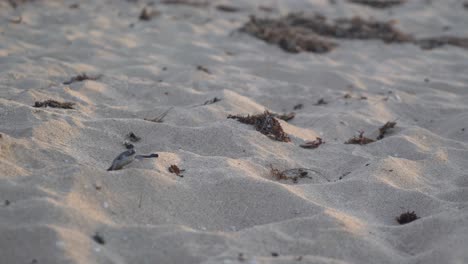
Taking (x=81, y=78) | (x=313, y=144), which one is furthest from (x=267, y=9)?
(x=313, y=144)

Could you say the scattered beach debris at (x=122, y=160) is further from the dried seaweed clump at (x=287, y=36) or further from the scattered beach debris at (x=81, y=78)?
the dried seaweed clump at (x=287, y=36)

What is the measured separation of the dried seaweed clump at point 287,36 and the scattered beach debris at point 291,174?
3203 millimetres

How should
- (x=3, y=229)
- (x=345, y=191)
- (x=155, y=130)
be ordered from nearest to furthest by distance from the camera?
1. (x=3, y=229)
2. (x=345, y=191)
3. (x=155, y=130)

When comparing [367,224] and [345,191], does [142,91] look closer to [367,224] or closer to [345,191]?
[345,191]

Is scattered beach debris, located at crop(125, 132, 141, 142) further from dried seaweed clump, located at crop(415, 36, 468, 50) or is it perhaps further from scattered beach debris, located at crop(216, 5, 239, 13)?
scattered beach debris, located at crop(216, 5, 239, 13)

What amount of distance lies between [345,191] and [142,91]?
2.26m

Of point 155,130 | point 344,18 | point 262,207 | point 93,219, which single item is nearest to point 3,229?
point 93,219

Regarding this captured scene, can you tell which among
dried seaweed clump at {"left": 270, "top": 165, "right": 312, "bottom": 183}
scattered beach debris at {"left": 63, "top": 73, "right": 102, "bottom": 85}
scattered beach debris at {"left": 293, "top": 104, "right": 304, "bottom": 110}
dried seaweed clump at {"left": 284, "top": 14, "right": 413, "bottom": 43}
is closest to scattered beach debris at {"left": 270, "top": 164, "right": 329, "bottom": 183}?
dried seaweed clump at {"left": 270, "top": 165, "right": 312, "bottom": 183}

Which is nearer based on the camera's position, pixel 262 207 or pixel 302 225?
pixel 302 225

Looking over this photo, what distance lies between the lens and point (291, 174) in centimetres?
317

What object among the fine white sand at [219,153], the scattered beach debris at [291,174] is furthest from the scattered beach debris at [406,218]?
the scattered beach debris at [291,174]

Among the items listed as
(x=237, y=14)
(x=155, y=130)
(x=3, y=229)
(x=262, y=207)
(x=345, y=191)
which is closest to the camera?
(x=3, y=229)

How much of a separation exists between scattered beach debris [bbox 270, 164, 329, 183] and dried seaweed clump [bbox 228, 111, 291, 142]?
468 mm

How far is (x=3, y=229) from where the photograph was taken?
2145 millimetres
